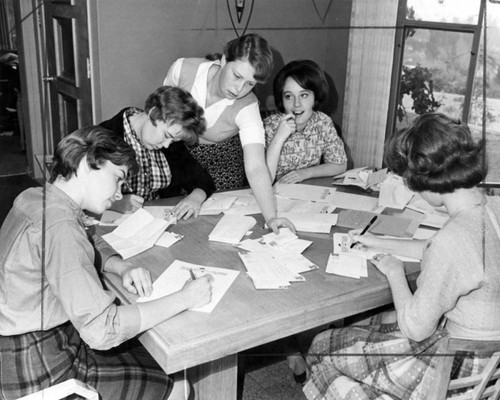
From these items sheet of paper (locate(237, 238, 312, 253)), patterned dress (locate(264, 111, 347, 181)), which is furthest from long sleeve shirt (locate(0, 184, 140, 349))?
patterned dress (locate(264, 111, 347, 181))

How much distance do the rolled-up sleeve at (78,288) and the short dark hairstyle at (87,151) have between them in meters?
0.16

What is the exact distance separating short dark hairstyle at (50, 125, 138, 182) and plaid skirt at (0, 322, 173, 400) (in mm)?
372

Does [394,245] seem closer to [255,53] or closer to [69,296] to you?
[255,53]

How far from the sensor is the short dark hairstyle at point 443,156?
123cm

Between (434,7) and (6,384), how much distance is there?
5.49 feet

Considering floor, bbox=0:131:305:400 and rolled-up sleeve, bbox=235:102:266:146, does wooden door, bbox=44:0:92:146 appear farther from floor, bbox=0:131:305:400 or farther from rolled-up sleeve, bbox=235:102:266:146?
rolled-up sleeve, bbox=235:102:266:146

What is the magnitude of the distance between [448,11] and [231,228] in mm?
976

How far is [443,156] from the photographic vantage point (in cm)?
124

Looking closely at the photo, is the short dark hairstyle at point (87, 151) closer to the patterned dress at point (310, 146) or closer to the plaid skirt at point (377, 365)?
the plaid skirt at point (377, 365)

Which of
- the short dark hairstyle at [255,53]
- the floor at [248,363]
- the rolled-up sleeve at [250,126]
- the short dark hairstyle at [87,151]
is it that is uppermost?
the short dark hairstyle at [255,53]

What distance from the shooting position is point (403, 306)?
→ 132 cm

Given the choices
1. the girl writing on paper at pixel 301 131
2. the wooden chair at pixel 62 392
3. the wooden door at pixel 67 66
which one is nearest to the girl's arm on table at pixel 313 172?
the girl writing on paper at pixel 301 131

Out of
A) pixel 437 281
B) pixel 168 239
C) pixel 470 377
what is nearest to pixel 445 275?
pixel 437 281

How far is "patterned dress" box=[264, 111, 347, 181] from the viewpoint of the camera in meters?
2.45
